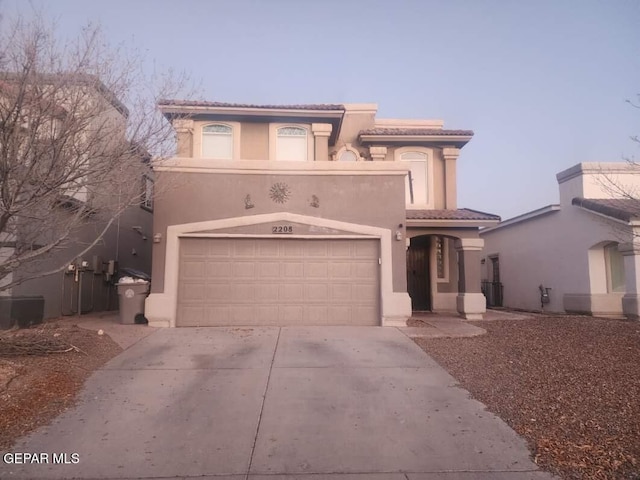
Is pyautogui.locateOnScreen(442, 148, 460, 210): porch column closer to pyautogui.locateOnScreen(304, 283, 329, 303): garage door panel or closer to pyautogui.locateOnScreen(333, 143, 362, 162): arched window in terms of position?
pyautogui.locateOnScreen(333, 143, 362, 162): arched window

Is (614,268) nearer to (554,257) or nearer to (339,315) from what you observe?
(554,257)

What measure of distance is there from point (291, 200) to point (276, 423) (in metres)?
6.98

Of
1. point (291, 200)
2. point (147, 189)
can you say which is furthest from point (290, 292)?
point (147, 189)

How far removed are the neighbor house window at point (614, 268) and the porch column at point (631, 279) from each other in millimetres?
1340

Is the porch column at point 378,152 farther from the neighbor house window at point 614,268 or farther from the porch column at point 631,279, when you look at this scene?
the neighbor house window at point 614,268

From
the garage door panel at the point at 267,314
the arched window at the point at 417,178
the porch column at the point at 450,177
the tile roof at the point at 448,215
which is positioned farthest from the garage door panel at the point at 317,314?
the porch column at the point at 450,177

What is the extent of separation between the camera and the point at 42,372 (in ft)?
24.7

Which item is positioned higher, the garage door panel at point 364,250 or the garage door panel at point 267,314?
the garage door panel at point 364,250

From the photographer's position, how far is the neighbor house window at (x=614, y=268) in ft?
52.6

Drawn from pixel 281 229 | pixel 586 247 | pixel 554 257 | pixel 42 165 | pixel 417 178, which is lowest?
pixel 554 257

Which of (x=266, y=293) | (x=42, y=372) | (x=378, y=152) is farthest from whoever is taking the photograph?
(x=378, y=152)

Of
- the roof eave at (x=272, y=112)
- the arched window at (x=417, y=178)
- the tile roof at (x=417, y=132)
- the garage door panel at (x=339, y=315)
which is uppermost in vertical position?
the roof eave at (x=272, y=112)

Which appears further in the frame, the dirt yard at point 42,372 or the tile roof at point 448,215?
the tile roof at point 448,215

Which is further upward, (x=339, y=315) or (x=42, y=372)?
(x=339, y=315)
